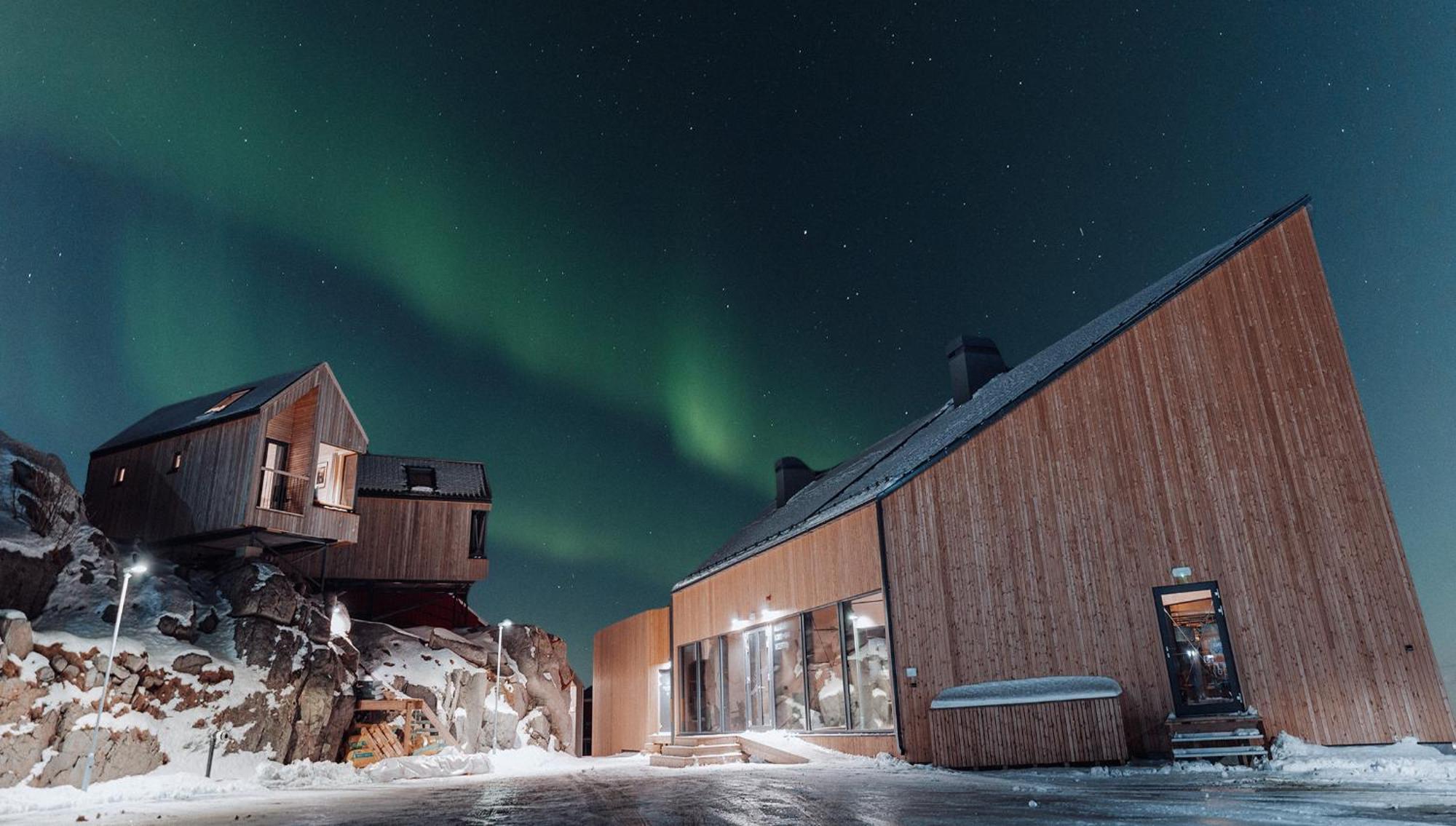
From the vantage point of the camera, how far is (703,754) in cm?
1883

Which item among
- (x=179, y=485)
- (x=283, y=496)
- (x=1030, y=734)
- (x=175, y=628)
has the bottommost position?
(x=1030, y=734)

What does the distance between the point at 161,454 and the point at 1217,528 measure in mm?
26772

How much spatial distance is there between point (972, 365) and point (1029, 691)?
12.2 metres

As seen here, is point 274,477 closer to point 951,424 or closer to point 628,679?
point 628,679

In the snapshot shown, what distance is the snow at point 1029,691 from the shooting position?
1342 cm

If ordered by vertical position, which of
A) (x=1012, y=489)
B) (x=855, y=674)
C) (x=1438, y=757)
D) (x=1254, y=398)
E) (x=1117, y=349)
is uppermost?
(x=1117, y=349)

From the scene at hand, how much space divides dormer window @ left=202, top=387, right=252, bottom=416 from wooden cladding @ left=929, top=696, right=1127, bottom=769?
21.3 metres

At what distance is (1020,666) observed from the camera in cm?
1523

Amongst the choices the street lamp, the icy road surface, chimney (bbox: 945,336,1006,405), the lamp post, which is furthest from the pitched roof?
chimney (bbox: 945,336,1006,405)

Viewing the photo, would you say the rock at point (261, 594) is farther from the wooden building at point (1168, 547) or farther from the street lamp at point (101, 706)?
the wooden building at point (1168, 547)

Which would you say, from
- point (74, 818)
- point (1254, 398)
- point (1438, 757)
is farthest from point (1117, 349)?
point (74, 818)

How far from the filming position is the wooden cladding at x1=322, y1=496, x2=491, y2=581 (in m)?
28.6

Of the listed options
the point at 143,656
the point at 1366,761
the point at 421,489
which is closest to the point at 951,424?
the point at 1366,761

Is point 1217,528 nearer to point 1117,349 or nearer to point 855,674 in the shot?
point 1117,349
